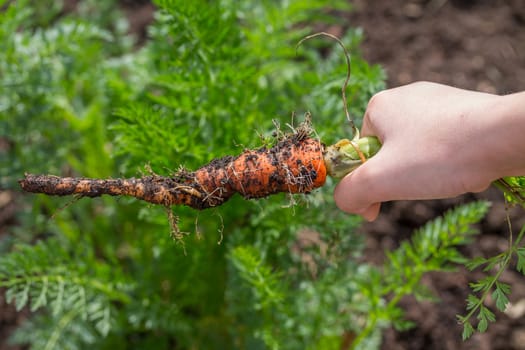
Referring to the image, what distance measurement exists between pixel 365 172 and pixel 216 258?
898 millimetres

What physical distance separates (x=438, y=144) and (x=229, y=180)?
0.57 m

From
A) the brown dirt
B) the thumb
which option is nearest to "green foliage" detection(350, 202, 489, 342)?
the thumb

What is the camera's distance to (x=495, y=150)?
3.34 ft

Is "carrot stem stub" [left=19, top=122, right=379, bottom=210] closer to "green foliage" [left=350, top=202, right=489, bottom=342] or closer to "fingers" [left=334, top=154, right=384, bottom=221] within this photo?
"fingers" [left=334, top=154, right=384, bottom=221]

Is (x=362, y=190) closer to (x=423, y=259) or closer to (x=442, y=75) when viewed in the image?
(x=423, y=259)

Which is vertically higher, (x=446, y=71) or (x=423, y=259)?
(x=423, y=259)

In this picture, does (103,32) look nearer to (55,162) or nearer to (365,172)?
(55,162)

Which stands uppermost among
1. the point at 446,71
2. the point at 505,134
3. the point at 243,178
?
the point at 243,178

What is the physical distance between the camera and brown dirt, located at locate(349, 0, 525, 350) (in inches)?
88.4

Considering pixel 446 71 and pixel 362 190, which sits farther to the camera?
pixel 446 71

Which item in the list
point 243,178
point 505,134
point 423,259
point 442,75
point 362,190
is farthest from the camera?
point 442,75

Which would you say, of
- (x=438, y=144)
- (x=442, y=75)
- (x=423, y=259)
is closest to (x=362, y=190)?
(x=438, y=144)

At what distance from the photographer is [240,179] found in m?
1.43

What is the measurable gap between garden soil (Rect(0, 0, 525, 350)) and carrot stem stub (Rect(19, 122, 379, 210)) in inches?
45.8
